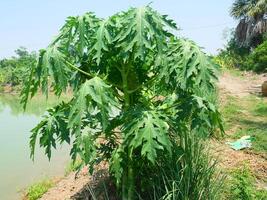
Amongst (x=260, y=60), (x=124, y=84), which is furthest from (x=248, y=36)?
(x=124, y=84)

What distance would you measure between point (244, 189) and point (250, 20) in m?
22.2

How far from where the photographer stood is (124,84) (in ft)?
10.7

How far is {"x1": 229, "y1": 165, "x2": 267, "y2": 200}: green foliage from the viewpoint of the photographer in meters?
3.67

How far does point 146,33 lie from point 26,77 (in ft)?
3.62

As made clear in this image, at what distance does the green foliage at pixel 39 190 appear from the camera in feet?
19.7

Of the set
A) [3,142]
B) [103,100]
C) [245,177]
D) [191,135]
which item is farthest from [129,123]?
[3,142]

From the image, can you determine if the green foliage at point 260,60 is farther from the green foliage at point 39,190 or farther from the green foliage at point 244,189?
the green foliage at point 244,189

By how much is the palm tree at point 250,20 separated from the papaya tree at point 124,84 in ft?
68.9

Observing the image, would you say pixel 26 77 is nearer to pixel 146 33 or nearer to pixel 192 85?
pixel 146 33

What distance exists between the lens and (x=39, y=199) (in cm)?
563

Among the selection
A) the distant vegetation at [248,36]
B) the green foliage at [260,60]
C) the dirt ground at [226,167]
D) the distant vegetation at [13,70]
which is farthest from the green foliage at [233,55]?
the dirt ground at [226,167]

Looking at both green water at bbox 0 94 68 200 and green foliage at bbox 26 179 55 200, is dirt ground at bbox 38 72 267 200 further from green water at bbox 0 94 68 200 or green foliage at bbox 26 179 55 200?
green water at bbox 0 94 68 200

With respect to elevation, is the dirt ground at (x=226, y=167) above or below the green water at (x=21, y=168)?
above

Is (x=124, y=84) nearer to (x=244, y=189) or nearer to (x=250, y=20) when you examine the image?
(x=244, y=189)
